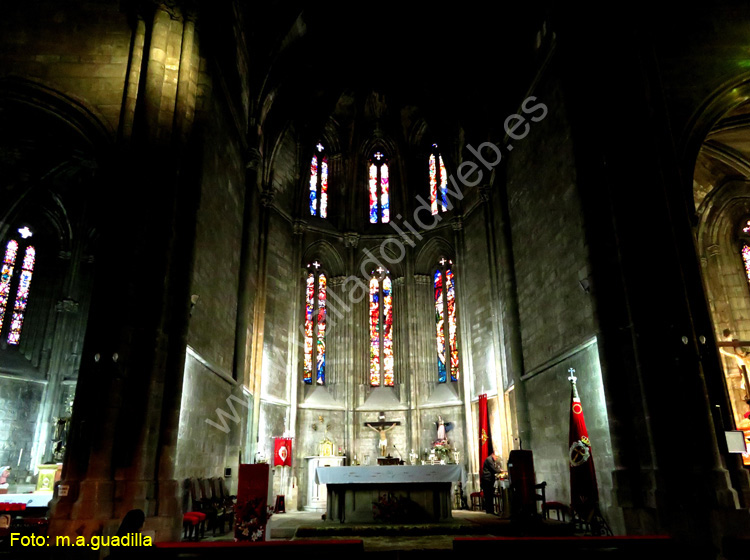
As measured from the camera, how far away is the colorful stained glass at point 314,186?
21383 millimetres

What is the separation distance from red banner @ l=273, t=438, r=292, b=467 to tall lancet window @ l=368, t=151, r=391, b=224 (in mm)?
9379

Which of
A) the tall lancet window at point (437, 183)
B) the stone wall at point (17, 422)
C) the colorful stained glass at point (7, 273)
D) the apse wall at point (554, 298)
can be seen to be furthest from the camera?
the tall lancet window at point (437, 183)

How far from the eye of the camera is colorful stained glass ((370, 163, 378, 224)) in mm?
22109

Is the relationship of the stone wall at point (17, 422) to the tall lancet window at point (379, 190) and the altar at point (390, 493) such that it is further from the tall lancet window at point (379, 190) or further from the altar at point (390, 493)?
the tall lancet window at point (379, 190)

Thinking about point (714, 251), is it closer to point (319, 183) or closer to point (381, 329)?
point (381, 329)

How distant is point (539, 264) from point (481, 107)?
631cm

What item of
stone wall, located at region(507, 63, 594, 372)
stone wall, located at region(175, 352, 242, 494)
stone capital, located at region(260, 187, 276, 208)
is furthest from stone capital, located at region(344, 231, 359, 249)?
stone wall, located at region(175, 352, 242, 494)

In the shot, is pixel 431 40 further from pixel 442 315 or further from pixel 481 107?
pixel 442 315

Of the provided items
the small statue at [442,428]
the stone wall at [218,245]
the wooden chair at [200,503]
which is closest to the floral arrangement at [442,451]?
the small statue at [442,428]

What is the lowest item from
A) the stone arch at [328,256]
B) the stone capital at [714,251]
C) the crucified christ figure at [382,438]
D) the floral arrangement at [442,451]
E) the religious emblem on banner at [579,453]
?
the religious emblem on banner at [579,453]

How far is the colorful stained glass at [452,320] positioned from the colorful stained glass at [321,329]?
456 cm

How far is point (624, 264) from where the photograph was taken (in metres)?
9.84

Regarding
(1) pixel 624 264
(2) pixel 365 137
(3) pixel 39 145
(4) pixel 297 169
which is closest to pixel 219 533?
(1) pixel 624 264

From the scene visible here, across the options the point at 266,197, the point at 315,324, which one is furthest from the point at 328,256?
the point at 266,197
